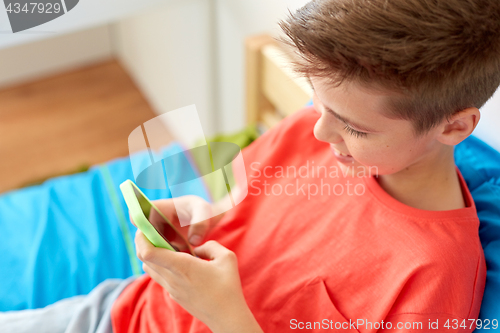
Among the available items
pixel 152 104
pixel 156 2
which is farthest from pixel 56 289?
pixel 152 104

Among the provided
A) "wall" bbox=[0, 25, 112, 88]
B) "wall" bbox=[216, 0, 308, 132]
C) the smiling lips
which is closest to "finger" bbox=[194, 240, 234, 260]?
the smiling lips

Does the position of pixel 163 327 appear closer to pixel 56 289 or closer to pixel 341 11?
pixel 56 289

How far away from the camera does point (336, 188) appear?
0.79 m

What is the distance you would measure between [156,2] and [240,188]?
0.76 metres

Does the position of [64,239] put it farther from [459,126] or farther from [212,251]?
[459,126]

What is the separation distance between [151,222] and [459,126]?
0.42 m

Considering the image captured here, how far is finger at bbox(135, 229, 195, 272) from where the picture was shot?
642 millimetres

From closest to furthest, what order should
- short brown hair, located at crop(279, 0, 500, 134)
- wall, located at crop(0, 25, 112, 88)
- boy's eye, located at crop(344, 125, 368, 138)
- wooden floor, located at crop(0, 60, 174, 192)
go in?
short brown hair, located at crop(279, 0, 500, 134), boy's eye, located at crop(344, 125, 368, 138), wooden floor, located at crop(0, 60, 174, 192), wall, located at crop(0, 25, 112, 88)

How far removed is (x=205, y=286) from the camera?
2.16ft

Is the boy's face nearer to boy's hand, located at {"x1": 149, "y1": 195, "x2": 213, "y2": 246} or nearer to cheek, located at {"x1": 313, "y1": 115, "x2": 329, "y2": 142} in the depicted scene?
cheek, located at {"x1": 313, "y1": 115, "x2": 329, "y2": 142}

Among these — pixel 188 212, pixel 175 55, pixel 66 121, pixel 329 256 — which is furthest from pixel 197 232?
pixel 66 121

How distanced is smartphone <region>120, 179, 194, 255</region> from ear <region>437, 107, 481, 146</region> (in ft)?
1.29

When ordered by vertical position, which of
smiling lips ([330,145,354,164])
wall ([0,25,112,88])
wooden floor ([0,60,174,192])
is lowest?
wooden floor ([0,60,174,192])

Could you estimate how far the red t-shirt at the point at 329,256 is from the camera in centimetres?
63
